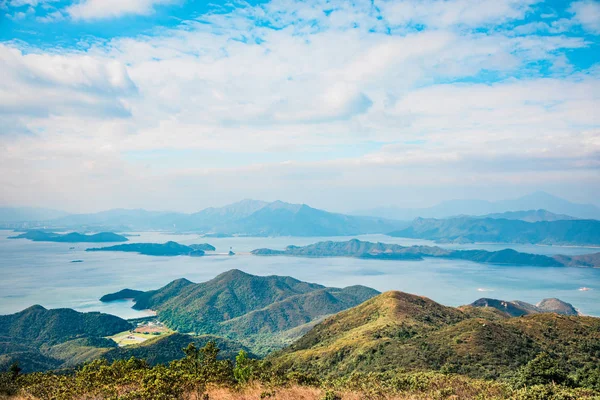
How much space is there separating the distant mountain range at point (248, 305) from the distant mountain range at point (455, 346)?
185 feet

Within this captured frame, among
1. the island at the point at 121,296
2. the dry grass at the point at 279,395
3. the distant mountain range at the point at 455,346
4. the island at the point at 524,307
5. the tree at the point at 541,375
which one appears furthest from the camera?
the island at the point at 121,296

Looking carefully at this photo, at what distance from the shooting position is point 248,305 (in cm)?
14900

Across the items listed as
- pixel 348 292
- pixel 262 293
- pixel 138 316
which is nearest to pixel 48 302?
pixel 138 316

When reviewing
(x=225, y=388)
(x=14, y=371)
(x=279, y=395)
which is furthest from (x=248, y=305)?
(x=279, y=395)

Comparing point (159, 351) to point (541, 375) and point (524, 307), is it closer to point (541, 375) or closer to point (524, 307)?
point (541, 375)

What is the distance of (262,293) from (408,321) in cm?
10725

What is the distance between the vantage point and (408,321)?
5509 cm

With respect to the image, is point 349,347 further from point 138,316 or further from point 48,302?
point 48,302

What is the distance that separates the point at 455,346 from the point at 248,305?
11753 cm

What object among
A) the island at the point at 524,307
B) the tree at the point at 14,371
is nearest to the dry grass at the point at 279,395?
the tree at the point at 14,371

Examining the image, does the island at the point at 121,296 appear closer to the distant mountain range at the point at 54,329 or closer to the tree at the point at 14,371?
the distant mountain range at the point at 54,329

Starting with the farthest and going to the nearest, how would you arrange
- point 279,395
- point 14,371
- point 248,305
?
point 248,305 < point 14,371 < point 279,395

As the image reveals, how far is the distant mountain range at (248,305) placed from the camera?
4843 inches

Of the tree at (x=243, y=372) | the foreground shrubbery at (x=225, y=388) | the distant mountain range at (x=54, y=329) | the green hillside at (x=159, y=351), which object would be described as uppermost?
the foreground shrubbery at (x=225, y=388)
